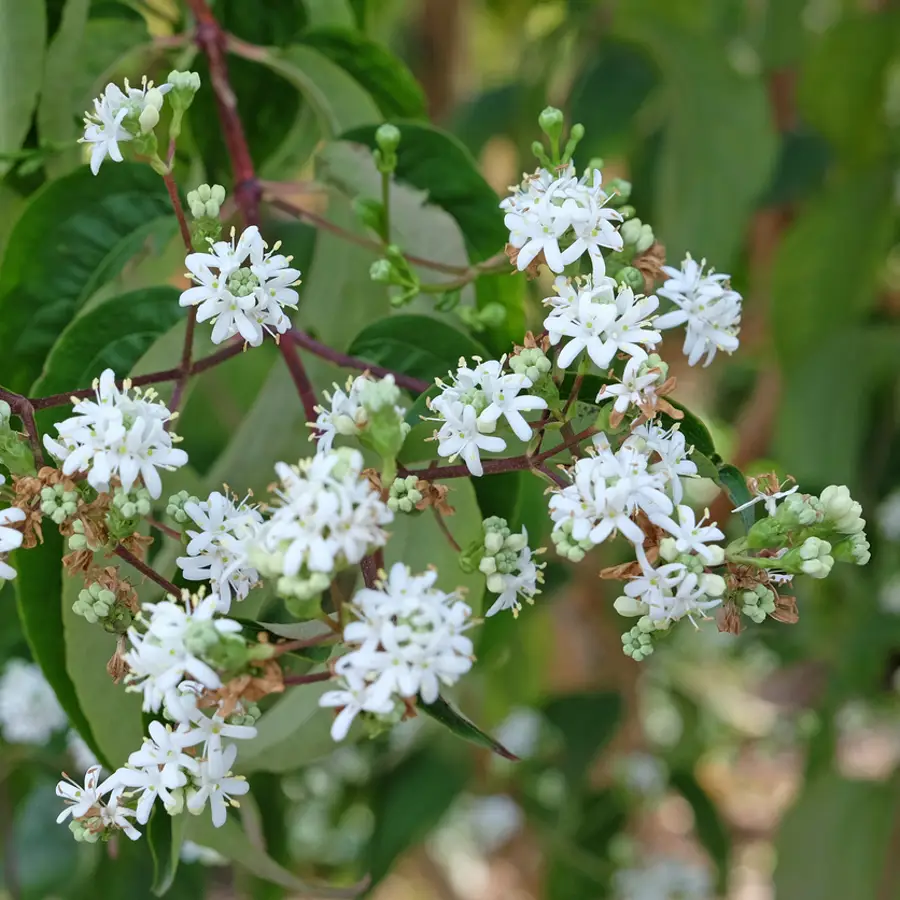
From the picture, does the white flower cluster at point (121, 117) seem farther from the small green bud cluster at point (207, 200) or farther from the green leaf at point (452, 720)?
the green leaf at point (452, 720)

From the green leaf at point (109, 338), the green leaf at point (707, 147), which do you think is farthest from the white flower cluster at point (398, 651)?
the green leaf at point (707, 147)

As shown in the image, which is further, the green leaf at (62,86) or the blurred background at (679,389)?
the blurred background at (679,389)

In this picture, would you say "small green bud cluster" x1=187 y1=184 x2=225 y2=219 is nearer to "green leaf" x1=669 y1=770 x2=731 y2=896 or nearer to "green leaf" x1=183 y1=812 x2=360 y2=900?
"green leaf" x1=183 y1=812 x2=360 y2=900

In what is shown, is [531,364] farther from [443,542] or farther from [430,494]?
[443,542]

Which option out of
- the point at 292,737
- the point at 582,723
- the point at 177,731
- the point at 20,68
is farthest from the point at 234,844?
the point at 582,723

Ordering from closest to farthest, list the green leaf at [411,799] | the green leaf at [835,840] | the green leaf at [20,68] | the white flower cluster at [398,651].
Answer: the white flower cluster at [398,651] < the green leaf at [20,68] < the green leaf at [411,799] < the green leaf at [835,840]

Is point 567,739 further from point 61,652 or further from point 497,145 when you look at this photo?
point 497,145
